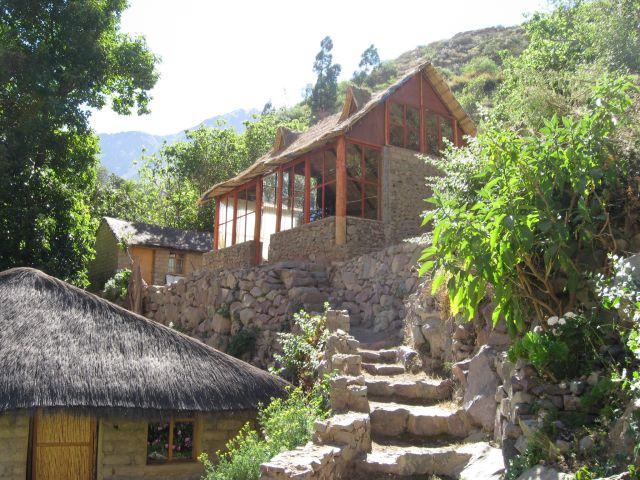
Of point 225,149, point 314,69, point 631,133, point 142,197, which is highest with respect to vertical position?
point 314,69

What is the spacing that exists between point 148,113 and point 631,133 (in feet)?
51.3

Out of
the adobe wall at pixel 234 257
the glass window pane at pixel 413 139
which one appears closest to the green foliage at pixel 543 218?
the glass window pane at pixel 413 139

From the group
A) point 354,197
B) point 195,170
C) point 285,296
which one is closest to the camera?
point 285,296

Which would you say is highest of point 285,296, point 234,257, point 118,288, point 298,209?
point 298,209

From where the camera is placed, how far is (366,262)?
12656 mm

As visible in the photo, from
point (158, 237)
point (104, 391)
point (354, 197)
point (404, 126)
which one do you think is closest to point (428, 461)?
point (104, 391)

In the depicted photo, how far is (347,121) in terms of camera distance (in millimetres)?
14547

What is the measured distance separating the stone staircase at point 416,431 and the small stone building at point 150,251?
17.3 metres

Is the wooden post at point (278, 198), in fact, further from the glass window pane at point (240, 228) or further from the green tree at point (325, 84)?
the green tree at point (325, 84)

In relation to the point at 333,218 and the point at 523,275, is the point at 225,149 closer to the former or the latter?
the point at 333,218

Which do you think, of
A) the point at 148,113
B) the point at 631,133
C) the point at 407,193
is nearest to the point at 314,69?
the point at 148,113

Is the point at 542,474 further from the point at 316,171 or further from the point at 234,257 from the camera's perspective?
the point at 234,257

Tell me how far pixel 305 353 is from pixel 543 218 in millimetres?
5117

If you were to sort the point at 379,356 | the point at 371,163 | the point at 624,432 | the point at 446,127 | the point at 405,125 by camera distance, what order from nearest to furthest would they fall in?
1. the point at 624,432
2. the point at 379,356
3. the point at 371,163
4. the point at 405,125
5. the point at 446,127
